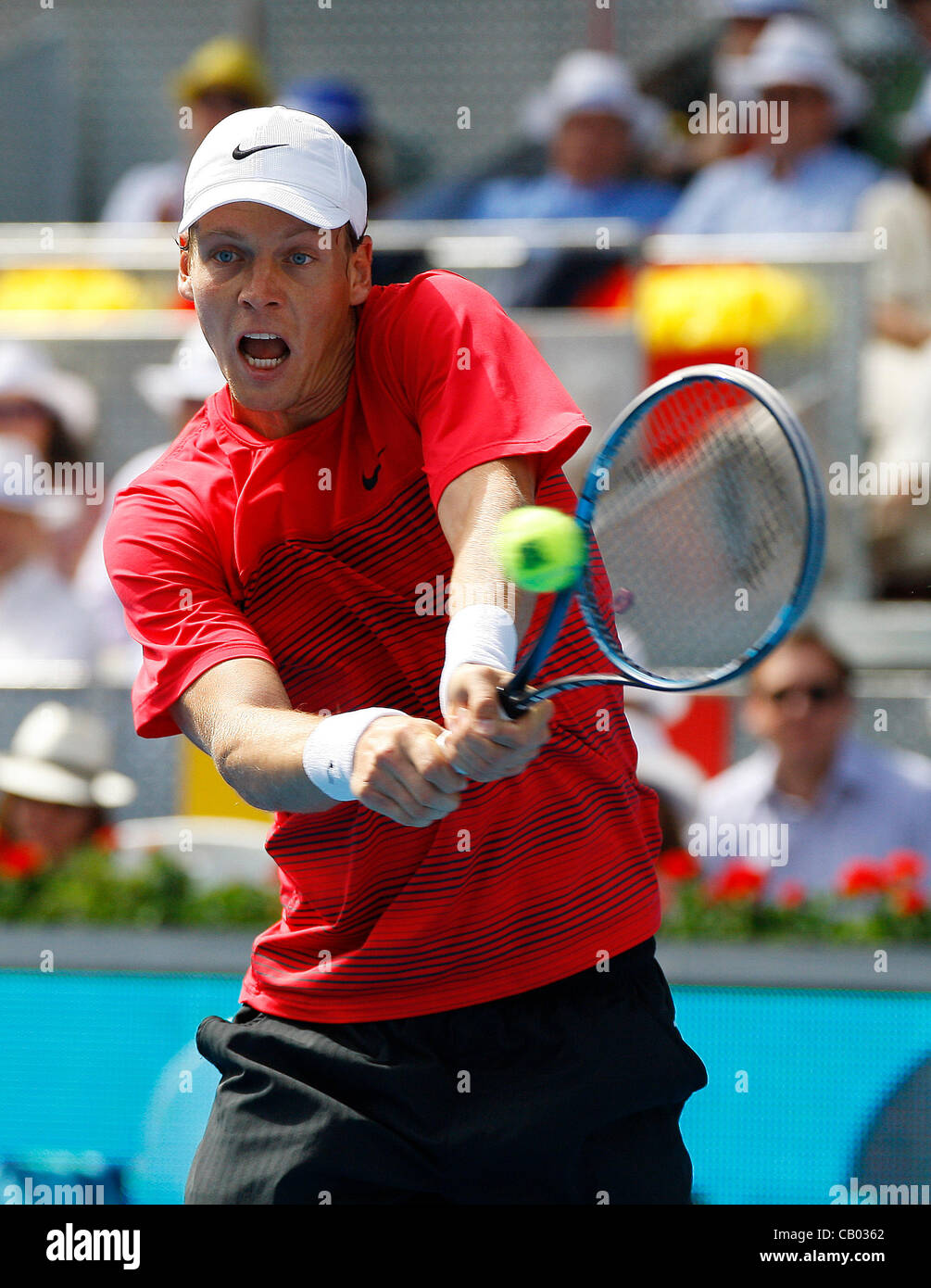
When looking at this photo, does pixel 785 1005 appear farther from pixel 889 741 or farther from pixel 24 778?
pixel 24 778

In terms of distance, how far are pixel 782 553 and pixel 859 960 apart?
7.60 ft

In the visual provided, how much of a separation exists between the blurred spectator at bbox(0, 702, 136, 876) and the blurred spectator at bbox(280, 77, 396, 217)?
2.39 metres

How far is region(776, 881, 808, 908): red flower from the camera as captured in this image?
15.4ft

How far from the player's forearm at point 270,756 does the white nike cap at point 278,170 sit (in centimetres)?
65

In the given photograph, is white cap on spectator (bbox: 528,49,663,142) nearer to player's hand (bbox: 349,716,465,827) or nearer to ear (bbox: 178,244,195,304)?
ear (bbox: 178,244,195,304)

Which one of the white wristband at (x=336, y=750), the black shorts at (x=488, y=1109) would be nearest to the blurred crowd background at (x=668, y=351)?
the black shorts at (x=488, y=1109)

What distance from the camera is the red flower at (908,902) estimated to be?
15.2 ft

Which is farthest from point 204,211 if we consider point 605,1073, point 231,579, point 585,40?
point 585,40

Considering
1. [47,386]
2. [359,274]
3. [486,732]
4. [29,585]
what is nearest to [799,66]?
[47,386]

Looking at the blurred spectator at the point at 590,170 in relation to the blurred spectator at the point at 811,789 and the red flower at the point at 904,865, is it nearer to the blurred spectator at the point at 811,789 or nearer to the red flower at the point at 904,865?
the blurred spectator at the point at 811,789

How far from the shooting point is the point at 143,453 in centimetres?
557

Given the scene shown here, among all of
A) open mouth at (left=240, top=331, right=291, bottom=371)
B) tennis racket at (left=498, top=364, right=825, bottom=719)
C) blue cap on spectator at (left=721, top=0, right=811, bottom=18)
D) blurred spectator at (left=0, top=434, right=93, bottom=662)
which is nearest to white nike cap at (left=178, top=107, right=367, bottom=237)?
open mouth at (left=240, top=331, right=291, bottom=371)

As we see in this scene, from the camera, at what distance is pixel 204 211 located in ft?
7.16

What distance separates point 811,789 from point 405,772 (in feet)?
10.3
